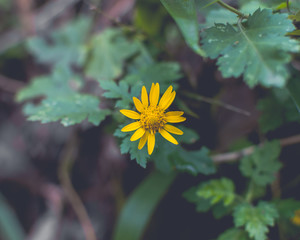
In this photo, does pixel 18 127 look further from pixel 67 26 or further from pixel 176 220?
pixel 176 220

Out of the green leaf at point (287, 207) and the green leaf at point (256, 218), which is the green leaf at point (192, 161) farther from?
the green leaf at point (287, 207)

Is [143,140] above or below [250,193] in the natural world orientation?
above

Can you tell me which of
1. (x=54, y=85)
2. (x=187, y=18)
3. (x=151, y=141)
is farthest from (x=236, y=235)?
(x=54, y=85)

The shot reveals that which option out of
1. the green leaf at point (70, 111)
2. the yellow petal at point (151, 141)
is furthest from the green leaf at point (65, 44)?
the yellow petal at point (151, 141)

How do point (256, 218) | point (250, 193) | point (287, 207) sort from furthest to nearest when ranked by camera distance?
point (250, 193) → point (287, 207) → point (256, 218)

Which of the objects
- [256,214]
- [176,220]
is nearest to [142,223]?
[176,220]

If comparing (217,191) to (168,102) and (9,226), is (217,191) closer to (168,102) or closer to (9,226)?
(168,102)
